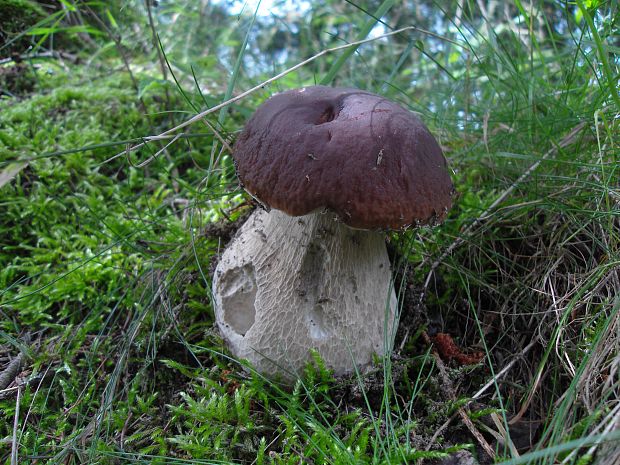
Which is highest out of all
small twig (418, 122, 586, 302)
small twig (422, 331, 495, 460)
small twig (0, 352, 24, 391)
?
small twig (418, 122, 586, 302)

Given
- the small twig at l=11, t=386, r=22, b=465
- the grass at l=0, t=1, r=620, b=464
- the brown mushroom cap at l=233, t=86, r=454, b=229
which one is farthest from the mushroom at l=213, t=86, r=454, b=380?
the small twig at l=11, t=386, r=22, b=465

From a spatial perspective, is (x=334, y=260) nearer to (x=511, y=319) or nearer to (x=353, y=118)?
(x=353, y=118)

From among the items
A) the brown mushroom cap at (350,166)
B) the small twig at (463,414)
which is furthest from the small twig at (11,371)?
the small twig at (463,414)

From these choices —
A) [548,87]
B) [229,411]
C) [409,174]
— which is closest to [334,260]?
[409,174]

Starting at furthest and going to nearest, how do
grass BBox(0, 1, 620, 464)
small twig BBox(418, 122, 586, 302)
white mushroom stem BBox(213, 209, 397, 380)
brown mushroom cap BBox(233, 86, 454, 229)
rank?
small twig BBox(418, 122, 586, 302), white mushroom stem BBox(213, 209, 397, 380), grass BBox(0, 1, 620, 464), brown mushroom cap BBox(233, 86, 454, 229)

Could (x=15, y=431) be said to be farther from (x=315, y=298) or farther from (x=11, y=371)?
(x=315, y=298)

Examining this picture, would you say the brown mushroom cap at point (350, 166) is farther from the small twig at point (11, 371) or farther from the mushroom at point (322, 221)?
the small twig at point (11, 371)

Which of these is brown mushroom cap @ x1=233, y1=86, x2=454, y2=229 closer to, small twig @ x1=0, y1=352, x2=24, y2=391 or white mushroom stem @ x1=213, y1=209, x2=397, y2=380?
white mushroom stem @ x1=213, y1=209, x2=397, y2=380

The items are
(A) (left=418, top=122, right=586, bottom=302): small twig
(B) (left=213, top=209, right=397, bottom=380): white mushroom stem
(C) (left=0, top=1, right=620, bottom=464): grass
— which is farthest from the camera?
(A) (left=418, top=122, right=586, bottom=302): small twig
